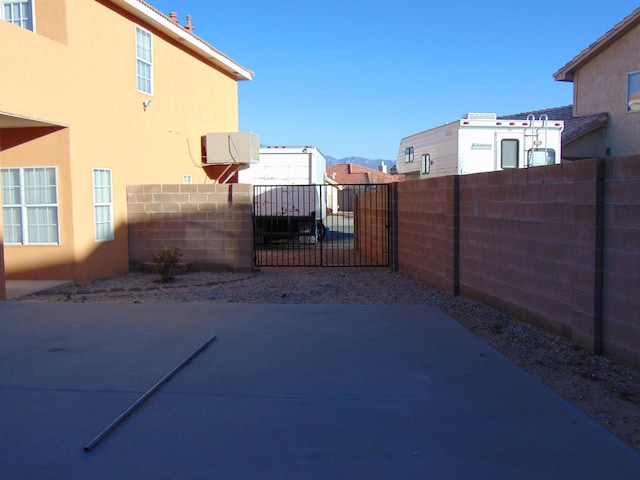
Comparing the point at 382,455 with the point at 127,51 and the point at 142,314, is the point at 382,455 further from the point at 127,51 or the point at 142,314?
the point at 127,51

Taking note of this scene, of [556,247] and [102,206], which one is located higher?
[102,206]

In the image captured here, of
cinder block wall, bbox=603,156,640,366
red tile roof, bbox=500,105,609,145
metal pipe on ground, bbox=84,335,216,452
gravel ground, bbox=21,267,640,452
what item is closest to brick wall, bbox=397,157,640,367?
cinder block wall, bbox=603,156,640,366

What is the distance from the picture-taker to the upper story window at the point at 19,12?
11.9 metres

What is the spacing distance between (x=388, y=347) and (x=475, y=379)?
1.35 metres

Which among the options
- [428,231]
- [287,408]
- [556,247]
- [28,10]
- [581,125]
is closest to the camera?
[287,408]

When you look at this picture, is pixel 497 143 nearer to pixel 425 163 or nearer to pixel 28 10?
pixel 425 163

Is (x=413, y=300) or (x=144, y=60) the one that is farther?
(x=144, y=60)

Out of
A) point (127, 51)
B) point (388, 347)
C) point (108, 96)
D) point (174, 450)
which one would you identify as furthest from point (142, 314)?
point (127, 51)

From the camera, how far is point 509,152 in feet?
57.3

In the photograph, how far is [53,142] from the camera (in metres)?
11.9

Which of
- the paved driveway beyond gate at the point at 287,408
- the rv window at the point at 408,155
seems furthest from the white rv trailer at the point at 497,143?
the paved driveway beyond gate at the point at 287,408

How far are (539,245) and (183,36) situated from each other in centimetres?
1280

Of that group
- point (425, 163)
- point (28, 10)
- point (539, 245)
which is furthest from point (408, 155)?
point (539, 245)

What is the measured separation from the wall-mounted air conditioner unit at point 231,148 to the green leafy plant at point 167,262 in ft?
16.1
